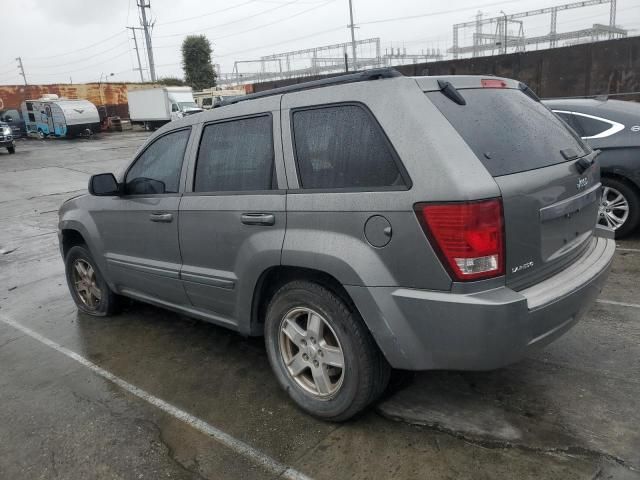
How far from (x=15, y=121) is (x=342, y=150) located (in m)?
38.6

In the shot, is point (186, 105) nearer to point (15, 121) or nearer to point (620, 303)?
point (15, 121)

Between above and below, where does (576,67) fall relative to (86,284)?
above

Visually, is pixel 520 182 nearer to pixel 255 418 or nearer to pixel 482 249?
pixel 482 249

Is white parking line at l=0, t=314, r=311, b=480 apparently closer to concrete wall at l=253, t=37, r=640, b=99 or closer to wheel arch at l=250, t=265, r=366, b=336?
wheel arch at l=250, t=265, r=366, b=336

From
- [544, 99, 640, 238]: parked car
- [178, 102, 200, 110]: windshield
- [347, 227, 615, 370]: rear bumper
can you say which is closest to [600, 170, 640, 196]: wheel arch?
[544, 99, 640, 238]: parked car

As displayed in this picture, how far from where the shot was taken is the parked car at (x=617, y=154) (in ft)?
18.6

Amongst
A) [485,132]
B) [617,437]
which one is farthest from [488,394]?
[485,132]

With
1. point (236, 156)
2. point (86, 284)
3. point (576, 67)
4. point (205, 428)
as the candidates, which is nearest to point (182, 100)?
point (576, 67)

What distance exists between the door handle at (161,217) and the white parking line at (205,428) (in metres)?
1.18

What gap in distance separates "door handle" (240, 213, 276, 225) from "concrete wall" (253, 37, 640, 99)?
18276 mm

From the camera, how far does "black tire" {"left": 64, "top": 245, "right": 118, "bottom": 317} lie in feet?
15.5

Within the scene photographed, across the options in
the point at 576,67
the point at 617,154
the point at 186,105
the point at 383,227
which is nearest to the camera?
the point at 383,227

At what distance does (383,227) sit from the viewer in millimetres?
2455

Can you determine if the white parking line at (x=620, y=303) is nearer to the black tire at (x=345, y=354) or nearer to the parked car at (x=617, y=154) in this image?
the parked car at (x=617, y=154)
